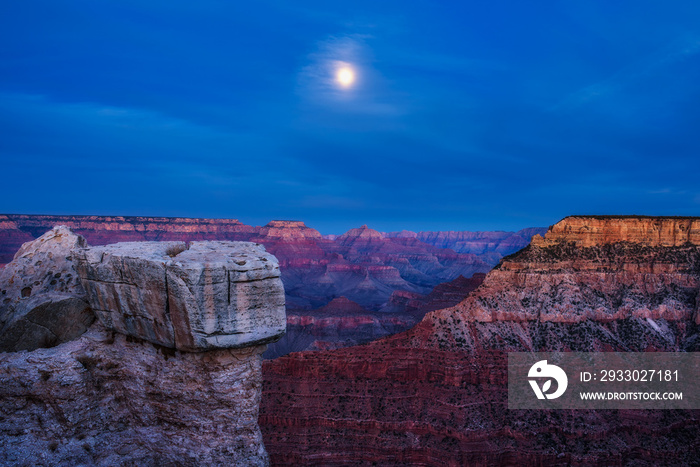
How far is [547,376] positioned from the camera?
35125 millimetres

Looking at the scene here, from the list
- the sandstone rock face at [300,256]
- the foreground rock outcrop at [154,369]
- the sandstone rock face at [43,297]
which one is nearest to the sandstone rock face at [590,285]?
the foreground rock outcrop at [154,369]

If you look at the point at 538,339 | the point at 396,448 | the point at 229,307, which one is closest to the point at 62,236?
the point at 229,307

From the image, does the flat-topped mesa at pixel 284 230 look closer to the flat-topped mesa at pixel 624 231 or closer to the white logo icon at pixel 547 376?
the flat-topped mesa at pixel 624 231

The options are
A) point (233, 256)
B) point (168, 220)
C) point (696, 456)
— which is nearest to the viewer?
point (233, 256)

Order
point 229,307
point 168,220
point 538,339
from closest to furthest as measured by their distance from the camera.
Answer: point 229,307, point 538,339, point 168,220

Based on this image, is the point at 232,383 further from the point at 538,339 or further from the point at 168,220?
the point at 168,220

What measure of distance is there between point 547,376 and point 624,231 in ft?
62.7

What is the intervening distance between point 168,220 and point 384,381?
12805 centimetres

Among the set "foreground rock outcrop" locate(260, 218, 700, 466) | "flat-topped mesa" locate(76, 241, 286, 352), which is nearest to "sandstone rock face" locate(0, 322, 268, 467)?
"flat-topped mesa" locate(76, 241, 286, 352)

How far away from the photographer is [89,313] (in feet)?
34.3

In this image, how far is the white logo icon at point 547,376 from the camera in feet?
109

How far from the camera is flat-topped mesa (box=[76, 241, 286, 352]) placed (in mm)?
8328

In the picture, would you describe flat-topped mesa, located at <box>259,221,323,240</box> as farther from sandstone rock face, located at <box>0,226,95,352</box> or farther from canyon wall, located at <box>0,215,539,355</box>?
sandstone rock face, located at <box>0,226,95,352</box>

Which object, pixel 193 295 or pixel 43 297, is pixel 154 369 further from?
pixel 43 297
